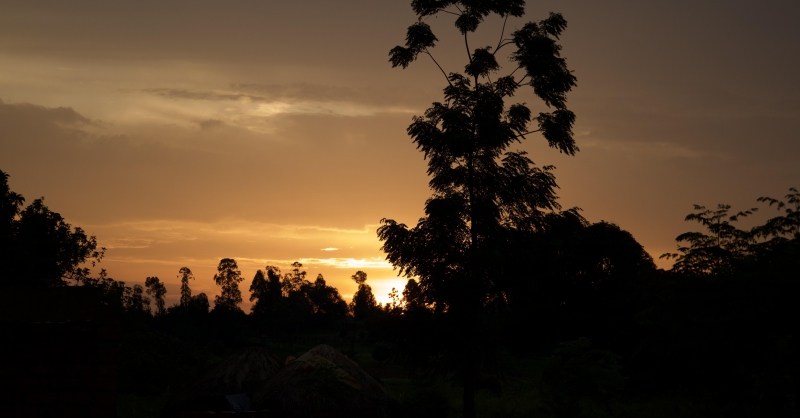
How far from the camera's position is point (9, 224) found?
34344 mm

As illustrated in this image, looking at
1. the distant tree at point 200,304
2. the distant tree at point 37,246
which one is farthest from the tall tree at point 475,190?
the distant tree at point 200,304

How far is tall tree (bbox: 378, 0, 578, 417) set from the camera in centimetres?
2381

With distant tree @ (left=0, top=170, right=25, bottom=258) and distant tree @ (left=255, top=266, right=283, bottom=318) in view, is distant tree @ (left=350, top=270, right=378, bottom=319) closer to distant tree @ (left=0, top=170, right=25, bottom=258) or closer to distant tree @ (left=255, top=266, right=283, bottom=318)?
distant tree @ (left=255, top=266, right=283, bottom=318)

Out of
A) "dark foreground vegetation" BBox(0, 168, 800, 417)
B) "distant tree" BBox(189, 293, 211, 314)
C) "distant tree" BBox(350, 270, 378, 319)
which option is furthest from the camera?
"distant tree" BBox(350, 270, 378, 319)

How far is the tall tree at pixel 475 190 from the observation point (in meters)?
23.8

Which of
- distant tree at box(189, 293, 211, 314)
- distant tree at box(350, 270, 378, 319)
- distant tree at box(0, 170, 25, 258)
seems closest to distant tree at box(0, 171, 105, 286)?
distant tree at box(0, 170, 25, 258)

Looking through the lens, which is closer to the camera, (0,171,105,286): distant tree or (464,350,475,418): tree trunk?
(464,350,475,418): tree trunk

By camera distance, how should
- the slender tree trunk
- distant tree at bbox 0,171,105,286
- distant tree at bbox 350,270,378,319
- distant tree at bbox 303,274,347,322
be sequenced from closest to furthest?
the slender tree trunk, distant tree at bbox 0,171,105,286, distant tree at bbox 303,274,347,322, distant tree at bbox 350,270,378,319

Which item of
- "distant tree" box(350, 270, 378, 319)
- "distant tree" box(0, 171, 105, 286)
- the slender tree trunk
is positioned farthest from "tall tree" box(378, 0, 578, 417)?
"distant tree" box(350, 270, 378, 319)

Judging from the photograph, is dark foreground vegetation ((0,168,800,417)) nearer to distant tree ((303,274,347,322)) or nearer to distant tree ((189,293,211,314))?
distant tree ((189,293,211,314))

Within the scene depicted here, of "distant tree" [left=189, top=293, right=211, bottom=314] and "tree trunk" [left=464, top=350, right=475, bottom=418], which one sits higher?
"distant tree" [left=189, top=293, right=211, bottom=314]

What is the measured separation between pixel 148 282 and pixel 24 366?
352 ft

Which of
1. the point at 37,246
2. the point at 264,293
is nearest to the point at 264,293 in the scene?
the point at 264,293

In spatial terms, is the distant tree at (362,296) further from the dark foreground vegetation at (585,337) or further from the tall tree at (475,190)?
the tall tree at (475,190)
